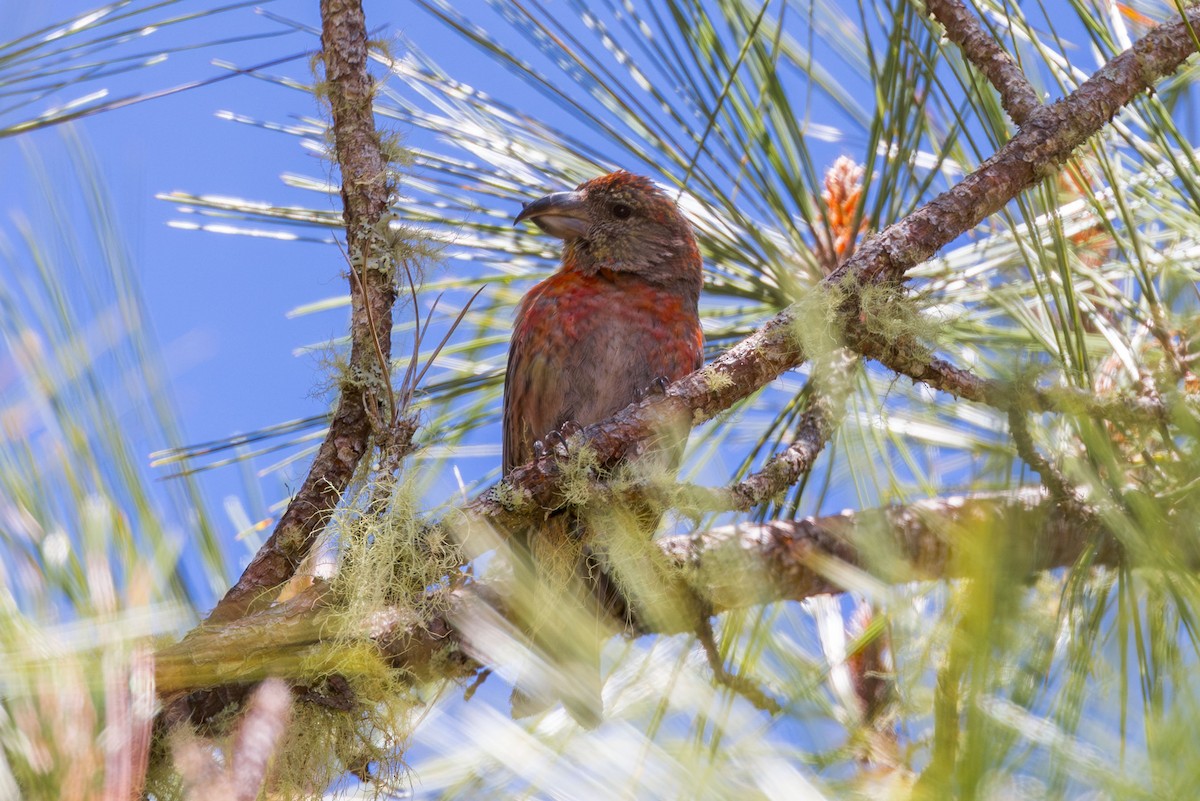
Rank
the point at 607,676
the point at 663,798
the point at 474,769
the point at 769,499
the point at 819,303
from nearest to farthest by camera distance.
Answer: the point at 663,798, the point at 474,769, the point at 607,676, the point at 819,303, the point at 769,499

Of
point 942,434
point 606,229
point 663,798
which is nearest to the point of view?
point 663,798

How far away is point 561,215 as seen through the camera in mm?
3236

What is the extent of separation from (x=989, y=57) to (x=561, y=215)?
139 centimetres

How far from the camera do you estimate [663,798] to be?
0.88 metres

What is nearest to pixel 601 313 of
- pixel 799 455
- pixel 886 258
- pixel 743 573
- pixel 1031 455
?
pixel 799 455

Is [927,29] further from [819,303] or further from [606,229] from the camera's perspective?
[606,229]

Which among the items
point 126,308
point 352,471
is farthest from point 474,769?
point 126,308

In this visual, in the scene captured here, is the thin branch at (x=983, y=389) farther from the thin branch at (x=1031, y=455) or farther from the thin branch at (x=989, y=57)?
the thin branch at (x=989, y=57)

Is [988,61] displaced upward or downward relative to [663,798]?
→ upward

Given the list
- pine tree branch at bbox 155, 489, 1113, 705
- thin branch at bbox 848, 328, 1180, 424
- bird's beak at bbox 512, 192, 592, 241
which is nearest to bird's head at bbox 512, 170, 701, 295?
bird's beak at bbox 512, 192, 592, 241

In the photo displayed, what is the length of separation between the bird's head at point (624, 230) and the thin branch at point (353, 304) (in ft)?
3.68

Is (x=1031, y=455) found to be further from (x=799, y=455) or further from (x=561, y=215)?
(x=561, y=215)

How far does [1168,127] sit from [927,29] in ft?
1.82

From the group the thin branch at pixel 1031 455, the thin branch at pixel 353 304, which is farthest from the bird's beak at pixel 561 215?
the thin branch at pixel 1031 455
